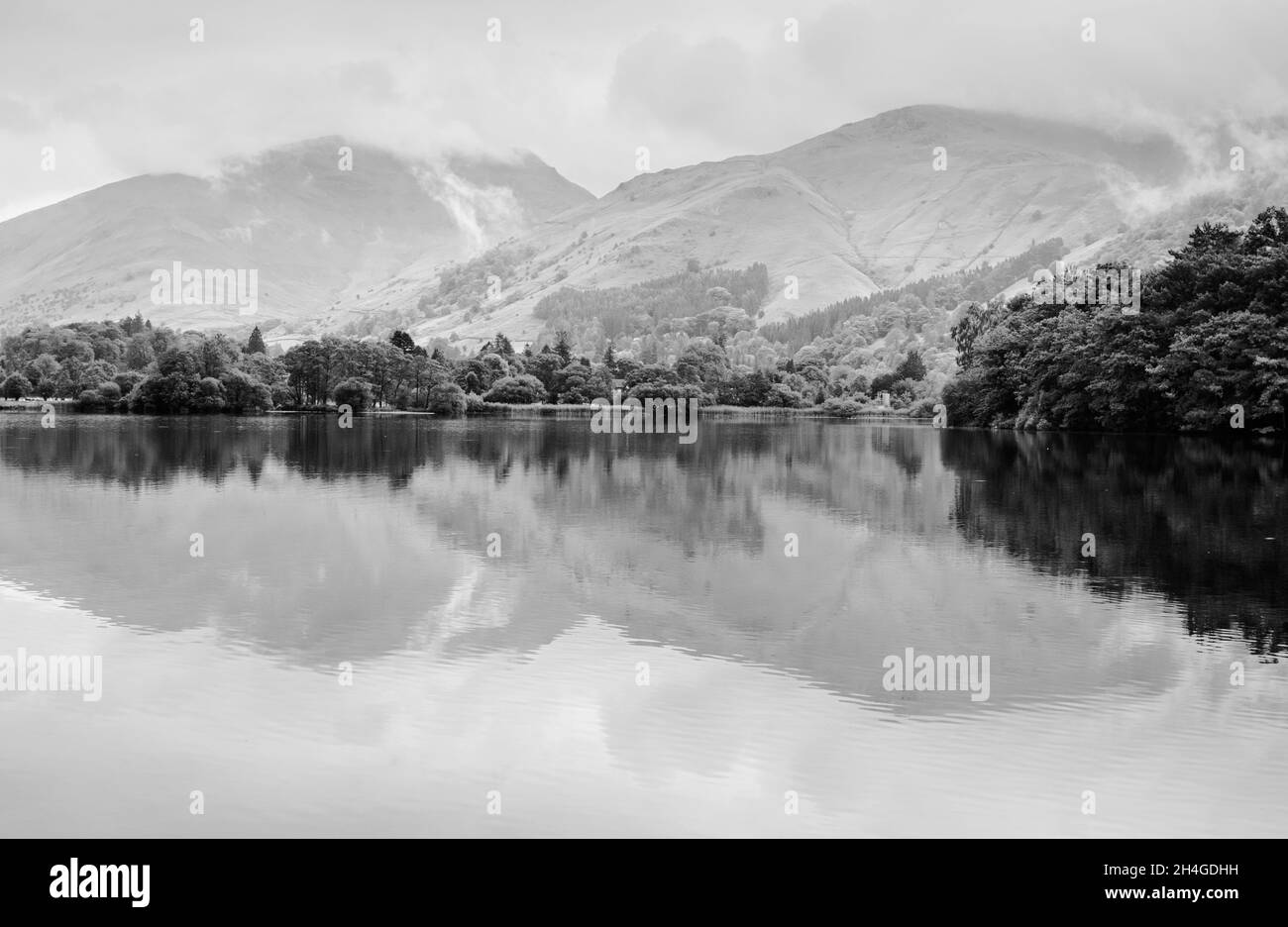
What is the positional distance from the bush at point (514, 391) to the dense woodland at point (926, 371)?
0.20 m

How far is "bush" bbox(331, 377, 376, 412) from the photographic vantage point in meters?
124

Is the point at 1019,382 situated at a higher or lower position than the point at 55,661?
higher

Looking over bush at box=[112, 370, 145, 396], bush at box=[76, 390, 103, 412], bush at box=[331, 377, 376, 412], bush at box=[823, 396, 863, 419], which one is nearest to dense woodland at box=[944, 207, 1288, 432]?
bush at box=[823, 396, 863, 419]

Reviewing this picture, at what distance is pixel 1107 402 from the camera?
79.2 meters

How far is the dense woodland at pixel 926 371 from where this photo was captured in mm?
68750

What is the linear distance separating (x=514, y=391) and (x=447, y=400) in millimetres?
19790

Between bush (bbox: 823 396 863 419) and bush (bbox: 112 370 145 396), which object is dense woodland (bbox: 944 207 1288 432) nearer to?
bush (bbox: 823 396 863 419)

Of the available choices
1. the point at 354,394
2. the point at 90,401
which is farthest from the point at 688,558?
the point at 90,401

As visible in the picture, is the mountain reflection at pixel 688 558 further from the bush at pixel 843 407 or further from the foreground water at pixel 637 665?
the bush at pixel 843 407

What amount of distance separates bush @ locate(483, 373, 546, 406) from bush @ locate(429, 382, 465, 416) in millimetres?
15178

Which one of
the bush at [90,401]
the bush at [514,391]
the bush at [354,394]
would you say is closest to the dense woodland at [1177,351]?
the bush at [354,394]
